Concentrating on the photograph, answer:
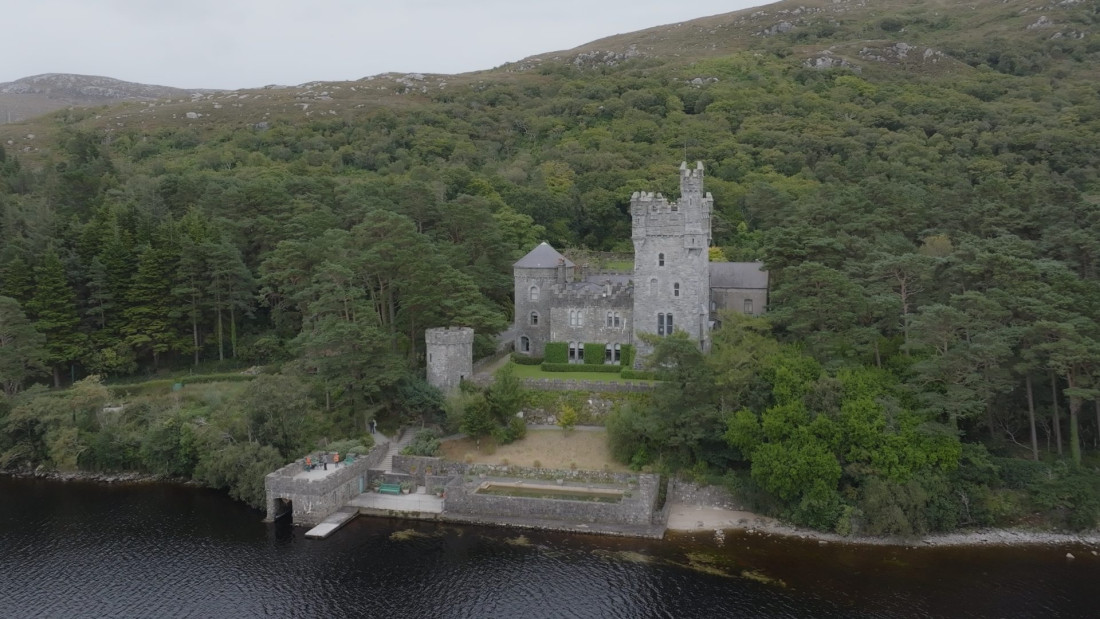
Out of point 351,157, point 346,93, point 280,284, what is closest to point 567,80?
point 346,93

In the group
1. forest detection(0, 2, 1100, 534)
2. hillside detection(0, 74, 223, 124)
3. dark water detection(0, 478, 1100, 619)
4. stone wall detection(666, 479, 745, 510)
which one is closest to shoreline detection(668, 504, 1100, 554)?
forest detection(0, 2, 1100, 534)

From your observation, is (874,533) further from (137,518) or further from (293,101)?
(293,101)

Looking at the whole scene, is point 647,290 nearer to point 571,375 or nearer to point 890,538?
point 571,375

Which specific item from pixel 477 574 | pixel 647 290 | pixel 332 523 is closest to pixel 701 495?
pixel 477 574

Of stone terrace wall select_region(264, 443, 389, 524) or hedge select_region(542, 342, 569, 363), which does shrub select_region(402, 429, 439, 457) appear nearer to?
stone terrace wall select_region(264, 443, 389, 524)

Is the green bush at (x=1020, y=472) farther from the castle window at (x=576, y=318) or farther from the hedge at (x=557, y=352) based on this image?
the hedge at (x=557, y=352)

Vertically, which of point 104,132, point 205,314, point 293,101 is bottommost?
point 205,314
